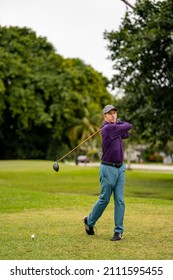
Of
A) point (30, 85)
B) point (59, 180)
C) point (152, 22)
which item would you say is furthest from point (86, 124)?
point (152, 22)

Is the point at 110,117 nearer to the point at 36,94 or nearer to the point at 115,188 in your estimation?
the point at 115,188

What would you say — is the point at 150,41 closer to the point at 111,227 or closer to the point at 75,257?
the point at 111,227

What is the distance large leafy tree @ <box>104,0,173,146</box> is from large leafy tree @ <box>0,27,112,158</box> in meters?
16.9

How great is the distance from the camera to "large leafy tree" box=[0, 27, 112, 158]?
54250mm

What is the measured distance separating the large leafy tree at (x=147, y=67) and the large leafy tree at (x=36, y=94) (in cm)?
1689

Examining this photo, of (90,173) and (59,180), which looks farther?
(90,173)

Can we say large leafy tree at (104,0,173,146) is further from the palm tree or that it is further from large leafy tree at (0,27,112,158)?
the palm tree

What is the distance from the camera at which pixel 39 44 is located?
5972 centimetres

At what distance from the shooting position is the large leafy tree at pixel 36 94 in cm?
5425

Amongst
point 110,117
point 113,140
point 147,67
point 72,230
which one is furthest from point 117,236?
point 147,67

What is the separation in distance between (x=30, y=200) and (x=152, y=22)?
14775 millimetres

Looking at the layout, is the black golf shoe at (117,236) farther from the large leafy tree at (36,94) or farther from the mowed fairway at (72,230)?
the large leafy tree at (36,94)

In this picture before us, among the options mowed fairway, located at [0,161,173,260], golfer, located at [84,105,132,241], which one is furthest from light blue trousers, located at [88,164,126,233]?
mowed fairway, located at [0,161,173,260]

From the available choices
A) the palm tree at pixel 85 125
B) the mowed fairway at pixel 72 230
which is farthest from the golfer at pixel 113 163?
the palm tree at pixel 85 125
